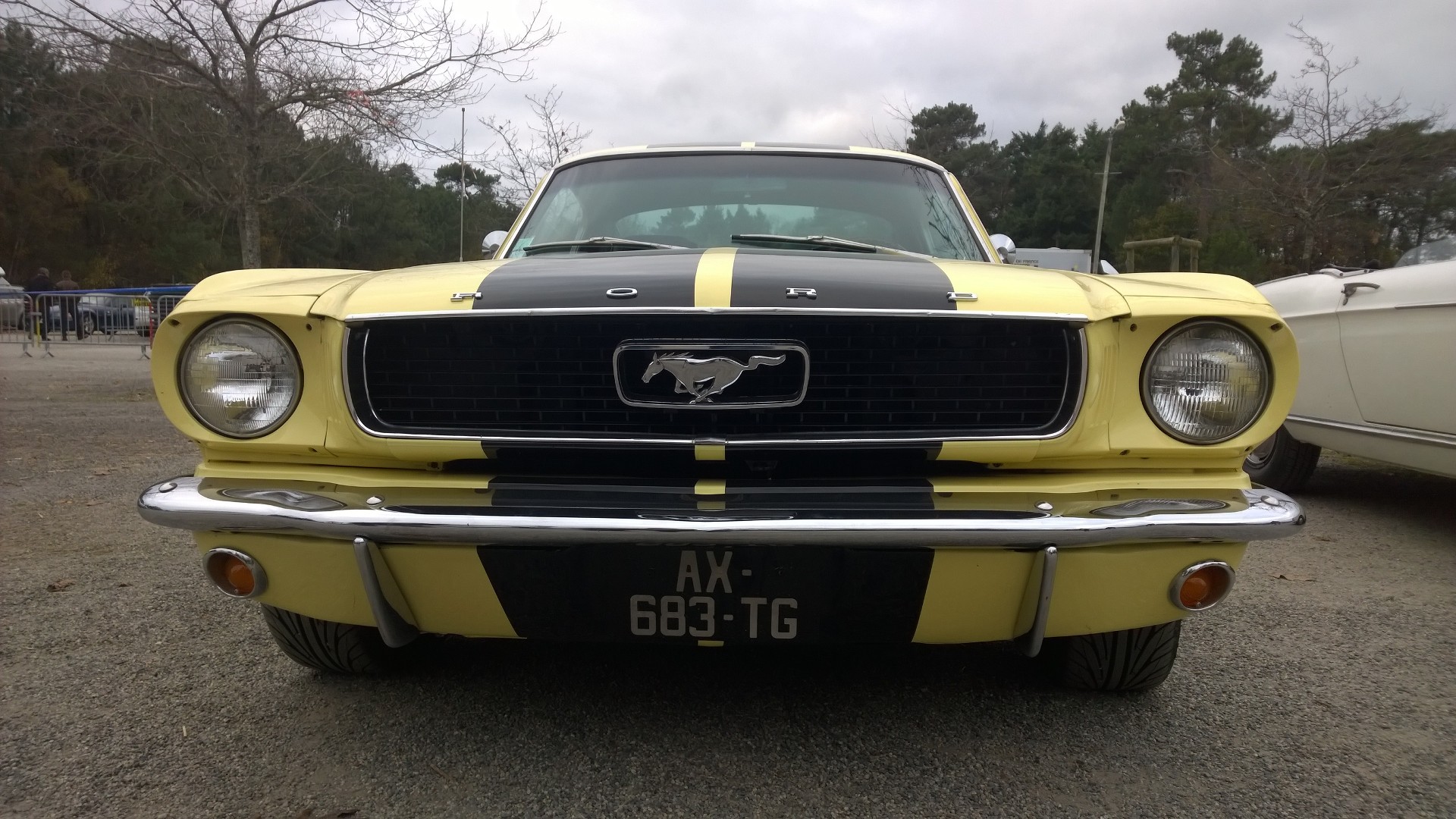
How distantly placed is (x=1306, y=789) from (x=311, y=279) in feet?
8.06

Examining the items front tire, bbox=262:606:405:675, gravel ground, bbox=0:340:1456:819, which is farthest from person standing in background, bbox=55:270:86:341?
front tire, bbox=262:606:405:675

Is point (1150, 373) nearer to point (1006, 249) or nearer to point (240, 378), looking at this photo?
point (1006, 249)

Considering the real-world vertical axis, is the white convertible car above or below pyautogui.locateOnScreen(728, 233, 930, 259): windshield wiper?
below

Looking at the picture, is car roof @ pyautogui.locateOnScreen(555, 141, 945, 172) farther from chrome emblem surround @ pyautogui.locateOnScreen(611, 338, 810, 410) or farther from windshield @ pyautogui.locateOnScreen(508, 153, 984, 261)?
chrome emblem surround @ pyautogui.locateOnScreen(611, 338, 810, 410)

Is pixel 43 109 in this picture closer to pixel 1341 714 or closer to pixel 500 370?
pixel 500 370

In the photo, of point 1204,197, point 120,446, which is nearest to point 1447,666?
point 120,446

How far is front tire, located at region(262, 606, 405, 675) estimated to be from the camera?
221 cm

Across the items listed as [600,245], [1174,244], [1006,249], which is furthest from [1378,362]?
[1174,244]

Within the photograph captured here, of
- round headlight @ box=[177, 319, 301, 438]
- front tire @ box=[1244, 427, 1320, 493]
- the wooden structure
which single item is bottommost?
front tire @ box=[1244, 427, 1320, 493]

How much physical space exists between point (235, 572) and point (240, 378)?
0.40 metres

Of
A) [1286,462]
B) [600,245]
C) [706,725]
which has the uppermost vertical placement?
[600,245]

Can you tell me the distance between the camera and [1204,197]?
27875 millimetres

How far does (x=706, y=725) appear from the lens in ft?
6.96

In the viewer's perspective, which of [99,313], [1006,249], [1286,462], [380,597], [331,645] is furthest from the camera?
[99,313]
